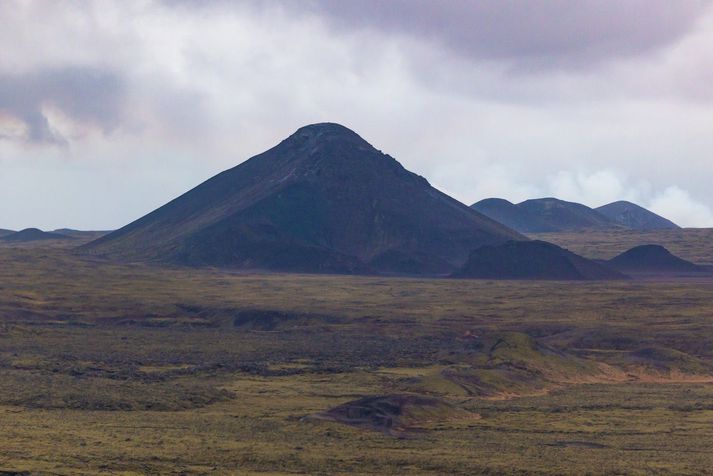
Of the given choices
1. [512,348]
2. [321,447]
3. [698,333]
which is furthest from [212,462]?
[698,333]

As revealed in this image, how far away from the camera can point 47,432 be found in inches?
2589

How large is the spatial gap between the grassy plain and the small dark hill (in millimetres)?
904

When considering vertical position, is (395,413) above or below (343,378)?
below

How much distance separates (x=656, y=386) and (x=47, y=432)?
173 feet

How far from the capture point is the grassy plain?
196 ft

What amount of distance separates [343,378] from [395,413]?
26938 millimetres

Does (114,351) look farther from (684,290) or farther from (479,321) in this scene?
(684,290)

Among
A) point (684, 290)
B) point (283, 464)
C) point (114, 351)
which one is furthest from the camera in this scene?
point (684, 290)

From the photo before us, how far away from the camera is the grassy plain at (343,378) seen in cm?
5972

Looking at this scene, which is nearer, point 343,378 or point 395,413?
point 395,413

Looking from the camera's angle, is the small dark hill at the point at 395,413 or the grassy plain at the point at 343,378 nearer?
the grassy plain at the point at 343,378

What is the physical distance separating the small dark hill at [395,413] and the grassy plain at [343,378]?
904 mm

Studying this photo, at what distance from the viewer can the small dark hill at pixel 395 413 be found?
70188 millimetres

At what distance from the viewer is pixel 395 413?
7131cm
